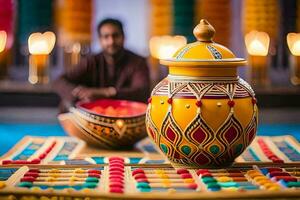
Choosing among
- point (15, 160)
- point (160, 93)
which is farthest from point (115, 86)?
point (160, 93)

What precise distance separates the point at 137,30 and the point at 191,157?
4529mm

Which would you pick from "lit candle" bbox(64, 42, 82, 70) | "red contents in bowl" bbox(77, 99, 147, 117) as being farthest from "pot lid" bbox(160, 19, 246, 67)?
"lit candle" bbox(64, 42, 82, 70)

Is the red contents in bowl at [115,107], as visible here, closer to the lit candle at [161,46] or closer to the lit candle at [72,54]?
the lit candle at [161,46]

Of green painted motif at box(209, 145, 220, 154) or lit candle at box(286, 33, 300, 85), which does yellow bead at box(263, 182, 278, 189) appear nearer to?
green painted motif at box(209, 145, 220, 154)

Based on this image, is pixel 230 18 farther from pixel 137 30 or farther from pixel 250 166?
pixel 250 166

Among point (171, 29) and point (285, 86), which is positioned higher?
point (171, 29)

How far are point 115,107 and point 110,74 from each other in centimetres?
51

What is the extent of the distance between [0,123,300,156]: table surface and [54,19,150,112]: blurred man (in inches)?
27.8

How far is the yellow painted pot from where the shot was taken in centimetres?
280

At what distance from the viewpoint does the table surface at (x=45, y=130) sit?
17.0ft

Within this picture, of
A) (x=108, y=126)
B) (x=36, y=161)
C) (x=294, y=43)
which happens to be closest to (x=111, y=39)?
(x=108, y=126)

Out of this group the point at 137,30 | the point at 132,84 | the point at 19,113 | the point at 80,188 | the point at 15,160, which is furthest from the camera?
the point at 137,30

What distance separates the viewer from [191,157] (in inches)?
113

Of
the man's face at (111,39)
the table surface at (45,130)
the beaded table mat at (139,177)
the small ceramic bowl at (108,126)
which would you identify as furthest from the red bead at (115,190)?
the table surface at (45,130)
